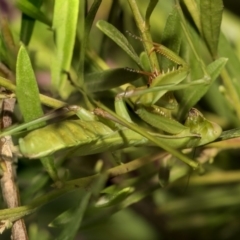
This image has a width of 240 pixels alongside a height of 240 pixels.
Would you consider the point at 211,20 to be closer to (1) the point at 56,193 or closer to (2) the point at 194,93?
(2) the point at 194,93

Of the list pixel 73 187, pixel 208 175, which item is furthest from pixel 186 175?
pixel 73 187

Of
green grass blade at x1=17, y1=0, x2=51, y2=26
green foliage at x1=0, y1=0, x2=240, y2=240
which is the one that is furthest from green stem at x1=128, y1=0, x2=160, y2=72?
green grass blade at x1=17, y1=0, x2=51, y2=26

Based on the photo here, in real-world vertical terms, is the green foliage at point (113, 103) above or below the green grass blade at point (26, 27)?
below

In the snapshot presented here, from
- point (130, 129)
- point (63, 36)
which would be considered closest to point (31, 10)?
point (63, 36)

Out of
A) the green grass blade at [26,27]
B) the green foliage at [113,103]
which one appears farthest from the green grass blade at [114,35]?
the green grass blade at [26,27]

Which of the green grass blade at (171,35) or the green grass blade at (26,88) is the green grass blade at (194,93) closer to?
the green grass blade at (171,35)

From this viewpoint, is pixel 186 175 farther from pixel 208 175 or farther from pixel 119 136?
pixel 119 136

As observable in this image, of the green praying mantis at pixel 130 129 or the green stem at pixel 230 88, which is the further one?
the green stem at pixel 230 88
